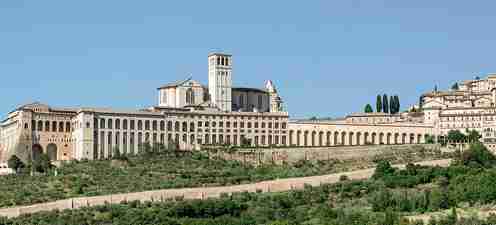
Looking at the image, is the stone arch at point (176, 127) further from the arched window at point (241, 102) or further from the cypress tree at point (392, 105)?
the cypress tree at point (392, 105)

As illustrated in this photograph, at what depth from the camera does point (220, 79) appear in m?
89.8

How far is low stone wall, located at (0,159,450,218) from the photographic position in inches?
2279

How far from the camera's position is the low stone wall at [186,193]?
57.9 m

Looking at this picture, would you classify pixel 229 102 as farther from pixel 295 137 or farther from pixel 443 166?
pixel 443 166

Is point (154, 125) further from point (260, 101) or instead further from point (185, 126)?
point (260, 101)

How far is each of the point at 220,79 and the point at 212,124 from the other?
6.63m

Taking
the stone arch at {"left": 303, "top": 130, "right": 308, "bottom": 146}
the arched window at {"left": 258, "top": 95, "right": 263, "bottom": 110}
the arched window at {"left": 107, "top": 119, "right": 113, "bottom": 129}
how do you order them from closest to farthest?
the arched window at {"left": 107, "top": 119, "right": 113, "bottom": 129}, the stone arch at {"left": 303, "top": 130, "right": 308, "bottom": 146}, the arched window at {"left": 258, "top": 95, "right": 263, "bottom": 110}

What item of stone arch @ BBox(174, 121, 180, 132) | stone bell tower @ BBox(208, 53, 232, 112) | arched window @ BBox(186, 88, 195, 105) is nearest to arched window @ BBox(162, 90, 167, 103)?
arched window @ BBox(186, 88, 195, 105)

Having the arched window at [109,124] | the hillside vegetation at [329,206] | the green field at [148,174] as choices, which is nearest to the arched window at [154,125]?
the arched window at [109,124]

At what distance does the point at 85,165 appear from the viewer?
7462cm

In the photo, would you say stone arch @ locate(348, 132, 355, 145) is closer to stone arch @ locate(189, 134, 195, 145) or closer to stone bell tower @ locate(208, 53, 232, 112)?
stone bell tower @ locate(208, 53, 232, 112)

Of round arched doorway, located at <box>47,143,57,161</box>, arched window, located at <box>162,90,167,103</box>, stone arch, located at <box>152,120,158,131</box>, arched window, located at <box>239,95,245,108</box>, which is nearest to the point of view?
round arched doorway, located at <box>47,143,57,161</box>

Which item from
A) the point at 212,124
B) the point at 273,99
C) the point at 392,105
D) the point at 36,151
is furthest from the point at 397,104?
the point at 36,151

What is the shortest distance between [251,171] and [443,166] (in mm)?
12264
